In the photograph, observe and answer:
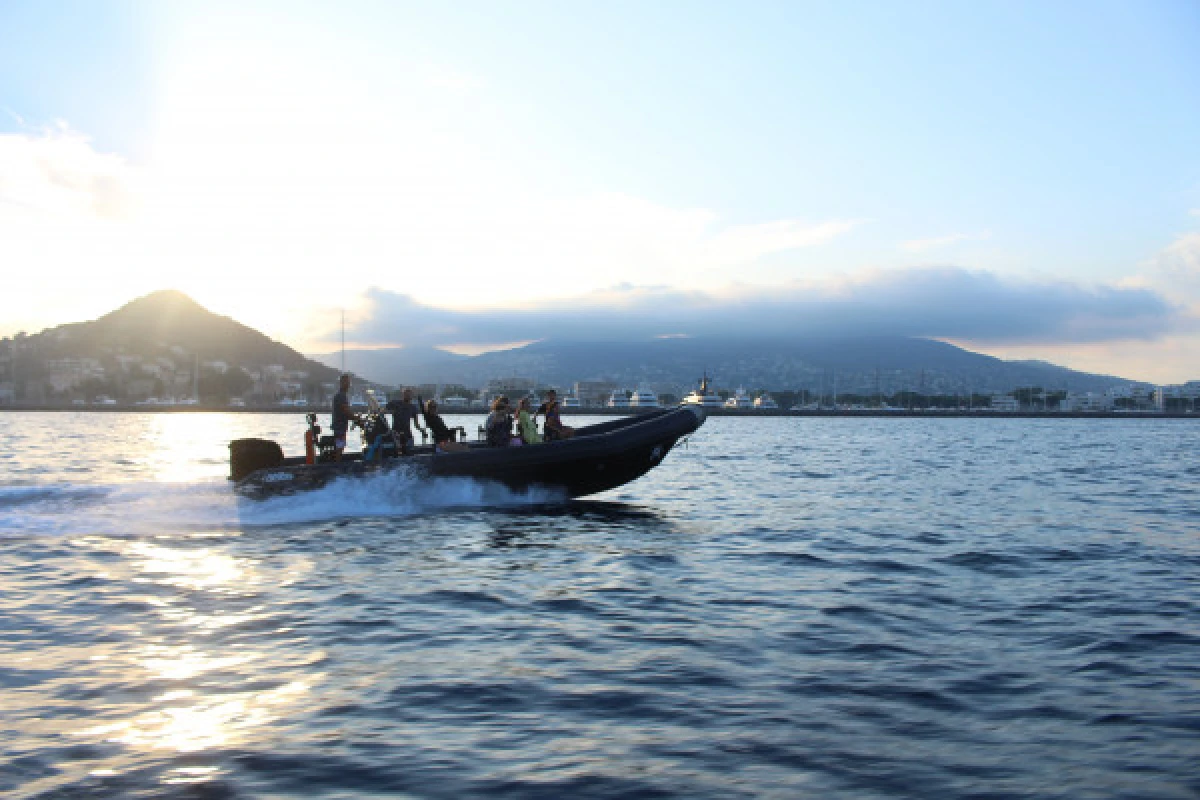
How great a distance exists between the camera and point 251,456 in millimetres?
16734

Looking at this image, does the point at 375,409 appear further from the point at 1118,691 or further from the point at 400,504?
the point at 1118,691

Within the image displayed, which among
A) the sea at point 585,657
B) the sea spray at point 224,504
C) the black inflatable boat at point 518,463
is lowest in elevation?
the sea at point 585,657

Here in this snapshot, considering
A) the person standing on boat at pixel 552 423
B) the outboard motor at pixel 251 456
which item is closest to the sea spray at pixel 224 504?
the outboard motor at pixel 251 456

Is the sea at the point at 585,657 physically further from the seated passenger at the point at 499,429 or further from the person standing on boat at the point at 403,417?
the seated passenger at the point at 499,429

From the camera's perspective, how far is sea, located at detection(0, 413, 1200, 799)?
5.15 meters

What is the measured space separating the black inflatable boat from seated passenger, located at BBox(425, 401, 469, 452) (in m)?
0.33

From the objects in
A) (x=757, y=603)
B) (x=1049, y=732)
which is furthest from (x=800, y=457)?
(x=1049, y=732)

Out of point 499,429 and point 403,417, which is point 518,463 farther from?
point 403,417

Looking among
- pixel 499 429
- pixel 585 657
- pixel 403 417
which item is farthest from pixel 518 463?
pixel 585 657

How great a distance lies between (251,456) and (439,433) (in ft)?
10.7

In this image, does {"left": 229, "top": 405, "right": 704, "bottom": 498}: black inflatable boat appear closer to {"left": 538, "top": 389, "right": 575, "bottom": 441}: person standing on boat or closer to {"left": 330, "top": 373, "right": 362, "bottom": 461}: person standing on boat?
{"left": 330, "top": 373, "right": 362, "bottom": 461}: person standing on boat

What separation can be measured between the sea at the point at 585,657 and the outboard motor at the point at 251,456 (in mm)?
1098

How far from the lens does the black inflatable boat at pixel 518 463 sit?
16.2 m

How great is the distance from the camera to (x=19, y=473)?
2745 cm
